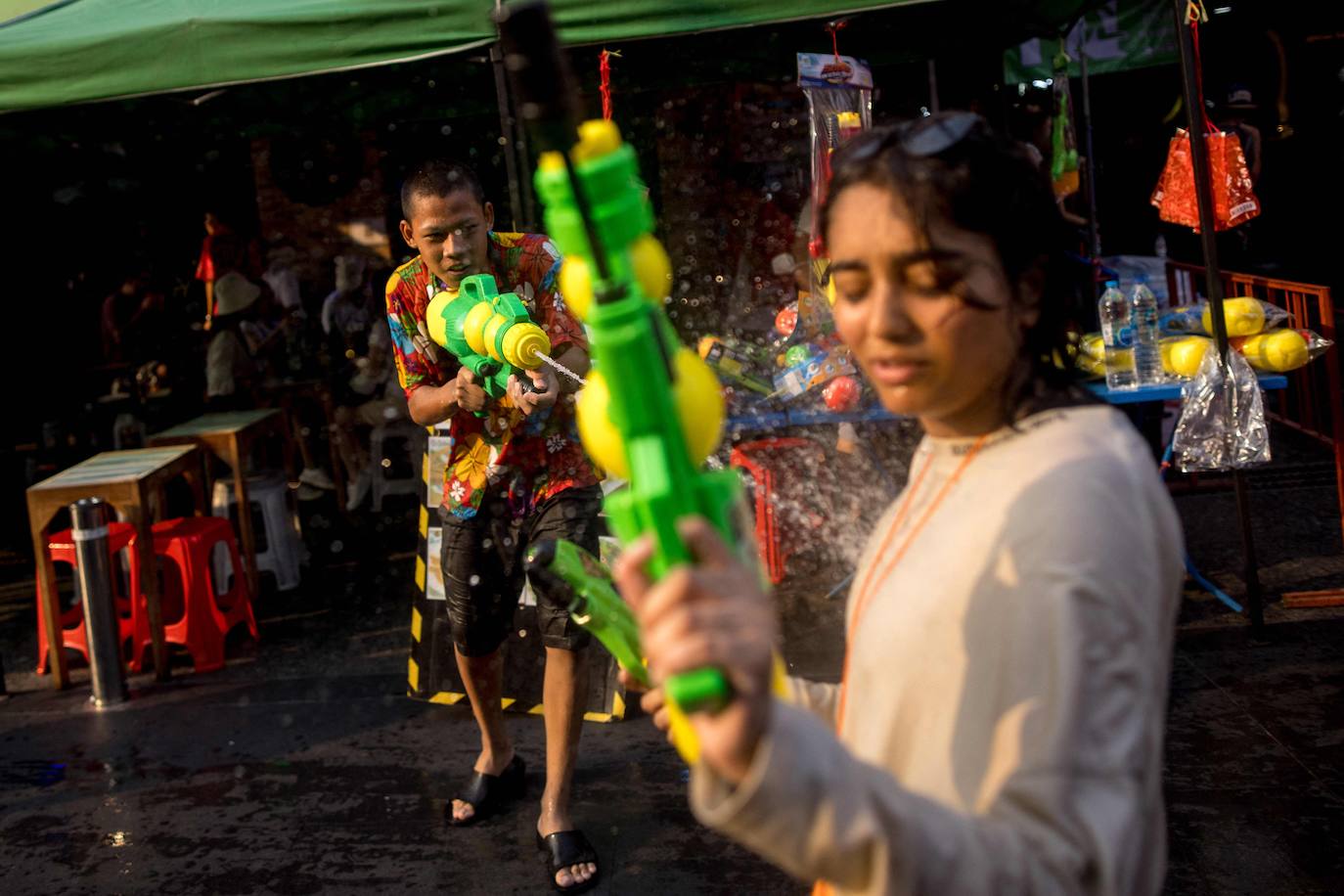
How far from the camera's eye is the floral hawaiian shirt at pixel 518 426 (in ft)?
11.7

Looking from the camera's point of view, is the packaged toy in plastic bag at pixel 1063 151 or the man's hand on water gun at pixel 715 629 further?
the packaged toy in plastic bag at pixel 1063 151

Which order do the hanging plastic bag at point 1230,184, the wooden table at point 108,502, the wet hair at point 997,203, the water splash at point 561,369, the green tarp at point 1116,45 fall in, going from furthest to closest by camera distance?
the green tarp at point 1116,45 → the wooden table at point 108,502 → the hanging plastic bag at point 1230,184 → the water splash at point 561,369 → the wet hair at point 997,203

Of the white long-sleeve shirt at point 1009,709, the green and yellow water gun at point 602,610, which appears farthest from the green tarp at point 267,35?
the white long-sleeve shirt at point 1009,709

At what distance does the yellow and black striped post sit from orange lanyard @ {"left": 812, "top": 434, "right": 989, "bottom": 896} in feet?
10.7

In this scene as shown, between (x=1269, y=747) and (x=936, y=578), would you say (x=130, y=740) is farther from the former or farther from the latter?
(x=936, y=578)

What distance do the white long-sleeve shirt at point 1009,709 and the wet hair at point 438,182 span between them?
241 centimetres

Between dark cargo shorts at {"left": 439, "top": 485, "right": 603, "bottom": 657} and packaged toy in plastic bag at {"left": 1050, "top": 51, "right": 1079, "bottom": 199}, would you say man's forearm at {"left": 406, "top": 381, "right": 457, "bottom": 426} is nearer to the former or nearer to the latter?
dark cargo shorts at {"left": 439, "top": 485, "right": 603, "bottom": 657}

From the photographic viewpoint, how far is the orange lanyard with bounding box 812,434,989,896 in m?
1.31

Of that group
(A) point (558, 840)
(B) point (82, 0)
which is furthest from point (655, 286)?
(B) point (82, 0)

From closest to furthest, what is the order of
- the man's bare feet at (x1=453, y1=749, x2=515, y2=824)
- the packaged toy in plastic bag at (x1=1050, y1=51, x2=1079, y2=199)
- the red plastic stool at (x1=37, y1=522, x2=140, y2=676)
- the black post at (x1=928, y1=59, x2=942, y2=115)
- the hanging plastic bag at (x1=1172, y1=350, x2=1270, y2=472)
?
the man's bare feet at (x1=453, y1=749, x2=515, y2=824), the hanging plastic bag at (x1=1172, y1=350, x2=1270, y2=472), the red plastic stool at (x1=37, y1=522, x2=140, y2=676), the packaged toy in plastic bag at (x1=1050, y1=51, x2=1079, y2=199), the black post at (x1=928, y1=59, x2=942, y2=115)

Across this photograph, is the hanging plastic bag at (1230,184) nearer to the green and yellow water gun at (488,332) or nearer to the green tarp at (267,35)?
the green tarp at (267,35)

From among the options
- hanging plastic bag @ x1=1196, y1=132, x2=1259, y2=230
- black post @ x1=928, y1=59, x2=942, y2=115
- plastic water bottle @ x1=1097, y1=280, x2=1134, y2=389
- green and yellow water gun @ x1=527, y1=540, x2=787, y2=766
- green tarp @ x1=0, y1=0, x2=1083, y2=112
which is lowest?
green and yellow water gun @ x1=527, y1=540, x2=787, y2=766

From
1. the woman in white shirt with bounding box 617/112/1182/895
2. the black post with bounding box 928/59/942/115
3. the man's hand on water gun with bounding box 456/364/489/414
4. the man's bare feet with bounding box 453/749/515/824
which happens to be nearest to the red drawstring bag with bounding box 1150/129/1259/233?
the man's hand on water gun with bounding box 456/364/489/414

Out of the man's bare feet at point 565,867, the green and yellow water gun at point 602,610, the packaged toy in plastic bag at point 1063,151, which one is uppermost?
the packaged toy in plastic bag at point 1063,151
